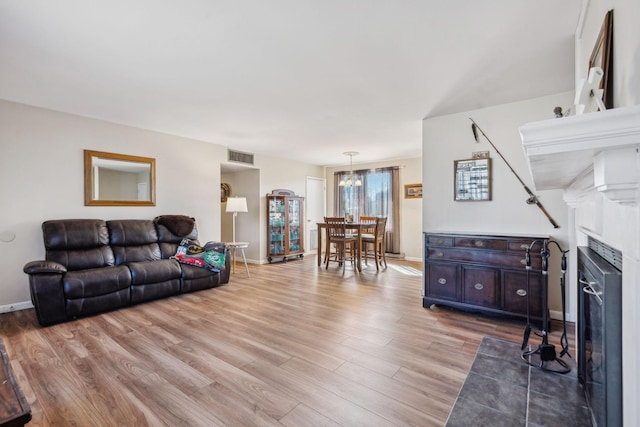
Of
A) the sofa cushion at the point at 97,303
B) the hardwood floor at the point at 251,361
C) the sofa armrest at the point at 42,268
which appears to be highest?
the sofa armrest at the point at 42,268

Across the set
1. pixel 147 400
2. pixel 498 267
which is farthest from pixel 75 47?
pixel 498 267

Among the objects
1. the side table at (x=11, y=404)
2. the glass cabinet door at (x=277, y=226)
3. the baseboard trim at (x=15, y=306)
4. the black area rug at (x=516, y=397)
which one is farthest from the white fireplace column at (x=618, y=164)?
the glass cabinet door at (x=277, y=226)

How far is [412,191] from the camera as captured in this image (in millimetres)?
6816

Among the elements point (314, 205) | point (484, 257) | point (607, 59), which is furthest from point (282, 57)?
point (314, 205)

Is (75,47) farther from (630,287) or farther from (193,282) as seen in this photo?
(630,287)

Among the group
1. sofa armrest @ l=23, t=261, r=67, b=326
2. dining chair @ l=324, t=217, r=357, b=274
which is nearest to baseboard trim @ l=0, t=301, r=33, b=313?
sofa armrest @ l=23, t=261, r=67, b=326

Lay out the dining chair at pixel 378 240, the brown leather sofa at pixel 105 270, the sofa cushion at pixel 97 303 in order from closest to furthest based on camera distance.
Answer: the brown leather sofa at pixel 105 270, the sofa cushion at pixel 97 303, the dining chair at pixel 378 240

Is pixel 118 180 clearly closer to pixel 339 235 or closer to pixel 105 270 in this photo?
pixel 105 270

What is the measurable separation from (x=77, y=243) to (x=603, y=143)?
4628 millimetres

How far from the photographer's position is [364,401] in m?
1.74

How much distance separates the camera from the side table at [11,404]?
3.28ft

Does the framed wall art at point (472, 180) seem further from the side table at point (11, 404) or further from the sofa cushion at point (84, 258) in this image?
the sofa cushion at point (84, 258)

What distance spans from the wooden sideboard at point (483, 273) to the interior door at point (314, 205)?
4590mm

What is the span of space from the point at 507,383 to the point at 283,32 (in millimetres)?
2827
